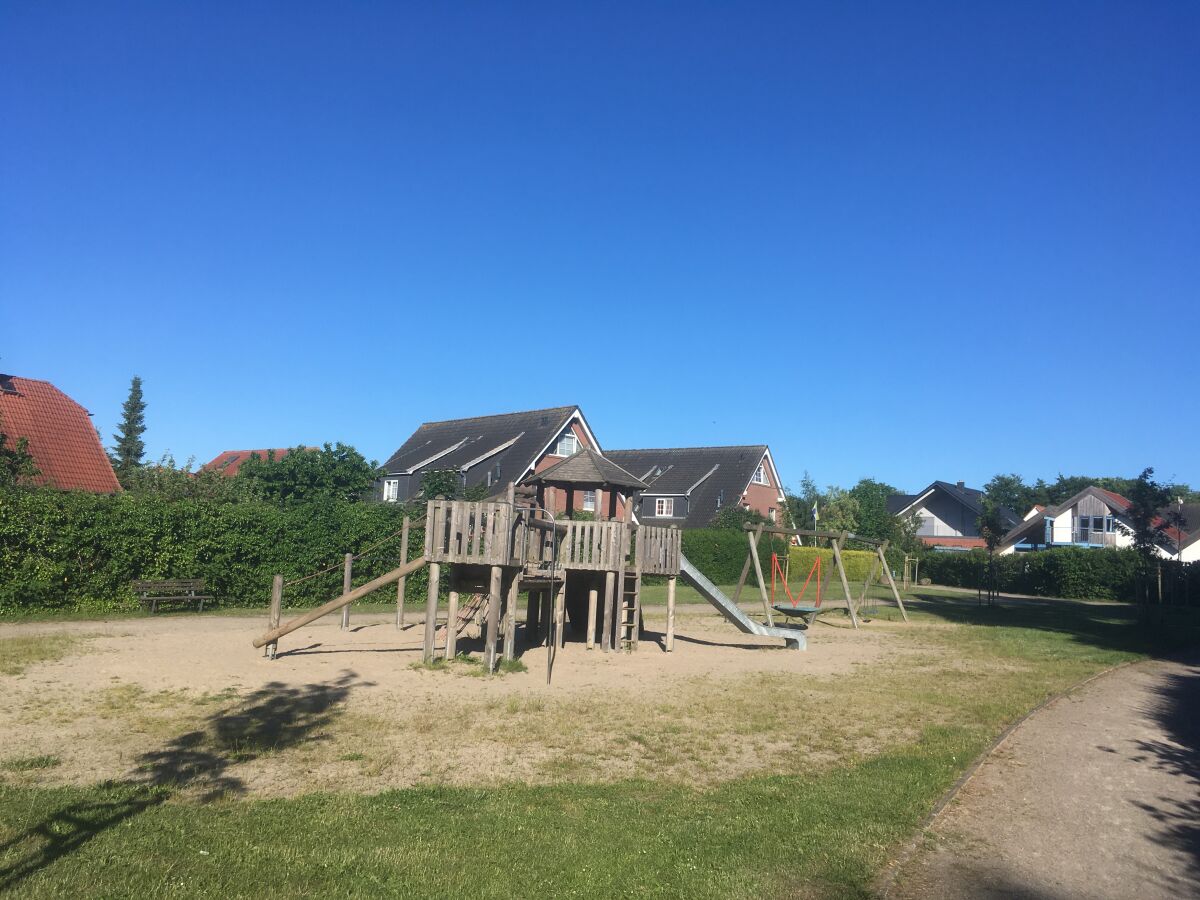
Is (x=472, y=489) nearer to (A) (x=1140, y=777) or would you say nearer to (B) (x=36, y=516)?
(B) (x=36, y=516)

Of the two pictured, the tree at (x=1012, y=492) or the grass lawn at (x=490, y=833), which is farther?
the tree at (x=1012, y=492)

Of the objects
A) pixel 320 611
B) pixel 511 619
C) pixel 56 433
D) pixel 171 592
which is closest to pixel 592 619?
pixel 511 619

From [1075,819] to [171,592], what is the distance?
69.4 ft

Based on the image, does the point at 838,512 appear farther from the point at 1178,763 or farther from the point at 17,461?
the point at 1178,763

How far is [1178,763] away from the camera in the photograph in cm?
896

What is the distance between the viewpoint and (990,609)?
3184cm

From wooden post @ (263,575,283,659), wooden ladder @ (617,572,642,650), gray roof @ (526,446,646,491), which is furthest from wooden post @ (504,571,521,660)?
wooden post @ (263,575,283,659)

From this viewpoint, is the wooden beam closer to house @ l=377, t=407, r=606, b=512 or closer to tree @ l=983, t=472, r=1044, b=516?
house @ l=377, t=407, r=606, b=512

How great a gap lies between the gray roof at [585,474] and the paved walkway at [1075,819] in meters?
9.16

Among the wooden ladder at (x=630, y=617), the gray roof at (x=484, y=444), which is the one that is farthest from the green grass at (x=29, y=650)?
the gray roof at (x=484, y=444)

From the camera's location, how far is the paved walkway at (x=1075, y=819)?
18.8ft

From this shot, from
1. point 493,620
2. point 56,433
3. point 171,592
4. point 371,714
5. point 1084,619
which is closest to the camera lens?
point 371,714

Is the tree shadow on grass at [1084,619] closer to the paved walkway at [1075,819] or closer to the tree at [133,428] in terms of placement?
the paved walkway at [1075,819]

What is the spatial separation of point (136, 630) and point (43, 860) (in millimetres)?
14051
